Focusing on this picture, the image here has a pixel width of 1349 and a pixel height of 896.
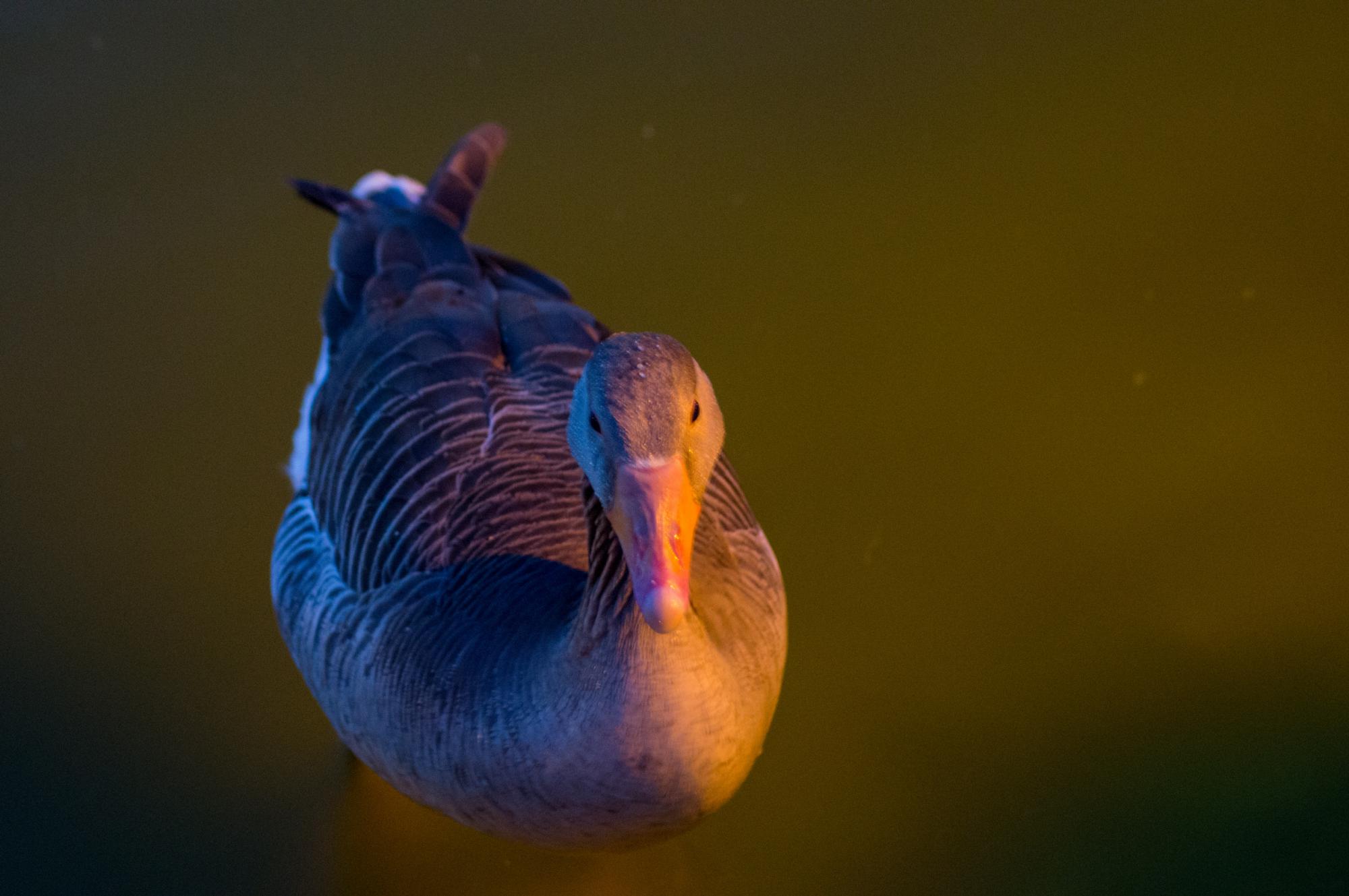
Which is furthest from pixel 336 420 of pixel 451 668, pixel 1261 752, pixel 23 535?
pixel 1261 752

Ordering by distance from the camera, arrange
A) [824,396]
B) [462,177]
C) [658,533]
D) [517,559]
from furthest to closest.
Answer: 1. [824,396]
2. [462,177]
3. [517,559]
4. [658,533]

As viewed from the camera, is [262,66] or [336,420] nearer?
[336,420]

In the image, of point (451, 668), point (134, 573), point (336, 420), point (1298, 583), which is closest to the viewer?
point (451, 668)

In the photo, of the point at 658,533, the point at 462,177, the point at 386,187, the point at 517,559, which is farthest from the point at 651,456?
the point at 386,187

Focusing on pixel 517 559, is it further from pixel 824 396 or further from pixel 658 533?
pixel 824 396

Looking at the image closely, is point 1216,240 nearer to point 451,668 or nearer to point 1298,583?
point 1298,583

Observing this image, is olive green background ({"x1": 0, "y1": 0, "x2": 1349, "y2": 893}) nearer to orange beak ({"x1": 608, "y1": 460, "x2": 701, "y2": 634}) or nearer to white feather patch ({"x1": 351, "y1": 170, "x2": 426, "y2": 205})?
white feather patch ({"x1": 351, "y1": 170, "x2": 426, "y2": 205})
